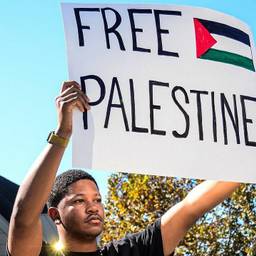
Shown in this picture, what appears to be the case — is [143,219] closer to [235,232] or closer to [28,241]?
[235,232]

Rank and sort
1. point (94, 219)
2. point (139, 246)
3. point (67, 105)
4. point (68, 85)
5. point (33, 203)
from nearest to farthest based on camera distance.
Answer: point (33, 203)
point (67, 105)
point (68, 85)
point (94, 219)
point (139, 246)

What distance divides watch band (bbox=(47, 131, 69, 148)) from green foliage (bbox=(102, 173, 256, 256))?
14.4 metres

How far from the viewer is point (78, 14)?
9.39ft

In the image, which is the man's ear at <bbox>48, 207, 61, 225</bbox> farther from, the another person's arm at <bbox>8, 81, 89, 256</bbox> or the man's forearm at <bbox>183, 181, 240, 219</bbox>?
the man's forearm at <bbox>183, 181, 240, 219</bbox>

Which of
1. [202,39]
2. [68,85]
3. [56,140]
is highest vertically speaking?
[202,39]

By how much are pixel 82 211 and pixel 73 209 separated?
5 centimetres

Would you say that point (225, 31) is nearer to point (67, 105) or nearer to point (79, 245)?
point (67, 105)

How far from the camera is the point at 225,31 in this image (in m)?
3.13

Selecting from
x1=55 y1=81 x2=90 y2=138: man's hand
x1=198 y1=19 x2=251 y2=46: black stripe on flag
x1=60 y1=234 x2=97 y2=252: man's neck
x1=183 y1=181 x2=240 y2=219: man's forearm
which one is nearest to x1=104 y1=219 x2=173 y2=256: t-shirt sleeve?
x1=60 y1=234 x2=97 y2=252: man's neck

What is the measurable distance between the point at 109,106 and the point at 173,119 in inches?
13.6

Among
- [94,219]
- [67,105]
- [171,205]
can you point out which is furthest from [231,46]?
[171,205]

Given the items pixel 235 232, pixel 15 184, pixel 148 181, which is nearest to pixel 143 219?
pixel 148 181

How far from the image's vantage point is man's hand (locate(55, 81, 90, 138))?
2.45 meters

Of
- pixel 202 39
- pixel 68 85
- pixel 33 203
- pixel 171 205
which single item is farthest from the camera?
pixel 171 205
